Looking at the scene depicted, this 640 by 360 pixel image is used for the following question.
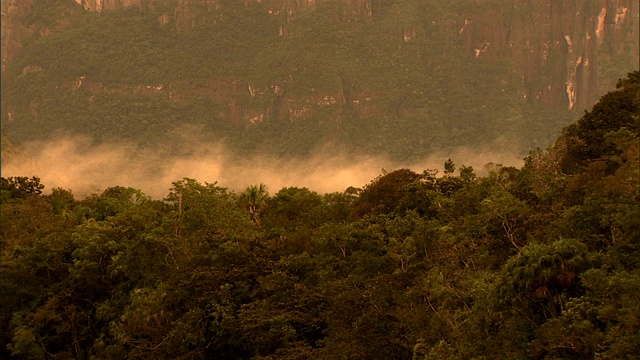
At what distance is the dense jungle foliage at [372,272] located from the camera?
58.1ft

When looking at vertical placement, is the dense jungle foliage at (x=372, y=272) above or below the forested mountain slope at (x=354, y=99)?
below

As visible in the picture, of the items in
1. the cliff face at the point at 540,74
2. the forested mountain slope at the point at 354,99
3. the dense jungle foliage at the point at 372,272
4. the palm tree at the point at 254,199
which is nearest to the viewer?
the dense jungle foliage at the point at 372,272

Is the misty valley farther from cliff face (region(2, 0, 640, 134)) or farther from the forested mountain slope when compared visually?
cliff face (region(2, 0, 640, 134))

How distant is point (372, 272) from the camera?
27.8 m

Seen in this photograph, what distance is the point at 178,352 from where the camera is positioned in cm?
2697

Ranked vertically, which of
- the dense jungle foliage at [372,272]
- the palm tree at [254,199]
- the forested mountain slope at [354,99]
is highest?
the forested mountain slope at [354,99]

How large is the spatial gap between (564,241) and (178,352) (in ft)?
46.9

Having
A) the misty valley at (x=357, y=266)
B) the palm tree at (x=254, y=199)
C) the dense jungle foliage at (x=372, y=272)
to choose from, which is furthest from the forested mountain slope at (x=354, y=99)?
the dense jungle foliage at (x=372, y=272)

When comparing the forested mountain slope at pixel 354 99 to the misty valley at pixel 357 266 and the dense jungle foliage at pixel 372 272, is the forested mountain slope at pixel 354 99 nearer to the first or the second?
the misty valley at pixel 357 266

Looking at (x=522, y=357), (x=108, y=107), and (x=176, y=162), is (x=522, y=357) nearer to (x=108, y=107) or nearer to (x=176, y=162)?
(x=176, y=162)

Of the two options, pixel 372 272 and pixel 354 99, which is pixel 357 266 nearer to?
pixel 372 272

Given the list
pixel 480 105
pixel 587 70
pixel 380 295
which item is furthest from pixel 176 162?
pixel 380 295

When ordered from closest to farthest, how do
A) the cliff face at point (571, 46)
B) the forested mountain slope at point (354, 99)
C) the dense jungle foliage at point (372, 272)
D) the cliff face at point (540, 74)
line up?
the dense jungle foliage at point (372, 272), the forested mountain slope at point (354, 99), the cliff face at point (571, 46), the cliff face at point (540, 74)

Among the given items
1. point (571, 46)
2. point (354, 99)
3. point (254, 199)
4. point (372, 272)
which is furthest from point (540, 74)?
point (372, 272)
